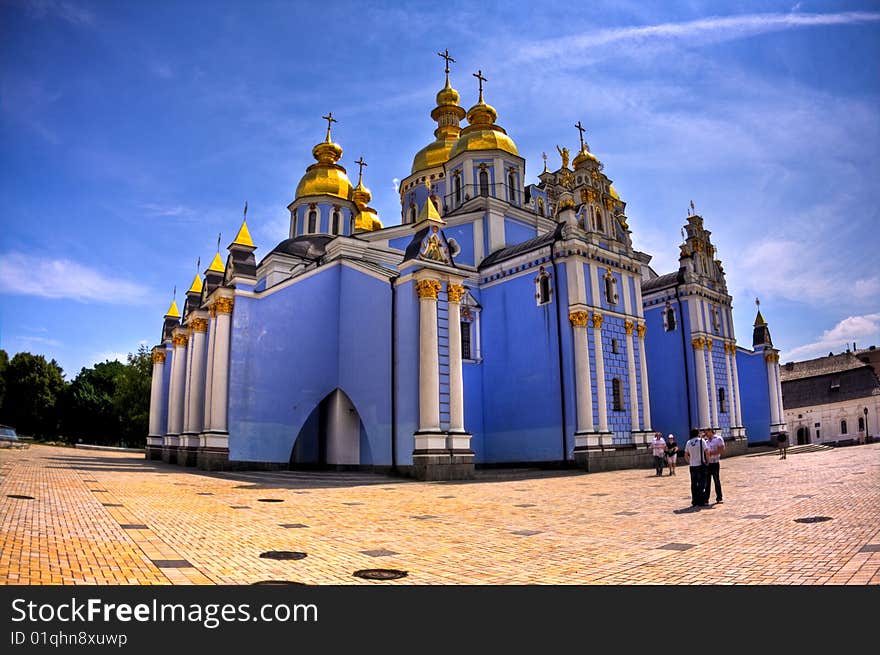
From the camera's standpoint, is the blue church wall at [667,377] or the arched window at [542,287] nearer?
the arched window at [542,287]

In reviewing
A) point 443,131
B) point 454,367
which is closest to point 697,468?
point 454,367

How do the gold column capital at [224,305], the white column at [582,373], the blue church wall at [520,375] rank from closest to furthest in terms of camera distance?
the white column at [582,373], the gold column capital at [224,305], the blue church wall at [520,375]

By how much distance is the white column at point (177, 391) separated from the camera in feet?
111

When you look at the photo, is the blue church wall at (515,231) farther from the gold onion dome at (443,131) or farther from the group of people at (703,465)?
the group of people at (703,465)

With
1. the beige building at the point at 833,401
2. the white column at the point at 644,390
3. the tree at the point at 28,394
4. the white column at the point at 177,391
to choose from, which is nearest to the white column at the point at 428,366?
the white column at the point at 644,390

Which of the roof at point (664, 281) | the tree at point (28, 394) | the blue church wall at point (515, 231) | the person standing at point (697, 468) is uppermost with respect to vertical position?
the blue church wall at point (515, 231)

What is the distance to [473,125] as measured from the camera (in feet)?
120

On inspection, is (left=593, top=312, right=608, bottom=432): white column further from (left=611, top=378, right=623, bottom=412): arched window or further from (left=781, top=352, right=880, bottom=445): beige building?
(left=781, top=352, right=880, bottom=445): beige building

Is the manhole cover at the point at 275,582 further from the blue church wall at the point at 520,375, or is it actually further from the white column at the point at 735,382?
the white column at the point at 735,382

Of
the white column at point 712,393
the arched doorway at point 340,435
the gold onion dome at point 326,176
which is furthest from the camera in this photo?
the gold onion dome at point 326,176

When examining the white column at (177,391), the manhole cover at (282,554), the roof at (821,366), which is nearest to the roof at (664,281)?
the white column at (177,391)

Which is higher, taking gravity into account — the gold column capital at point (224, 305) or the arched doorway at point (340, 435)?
the gold column capital at point (224, 305)

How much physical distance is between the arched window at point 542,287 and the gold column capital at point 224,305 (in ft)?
43.3

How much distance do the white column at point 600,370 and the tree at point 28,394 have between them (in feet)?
209
